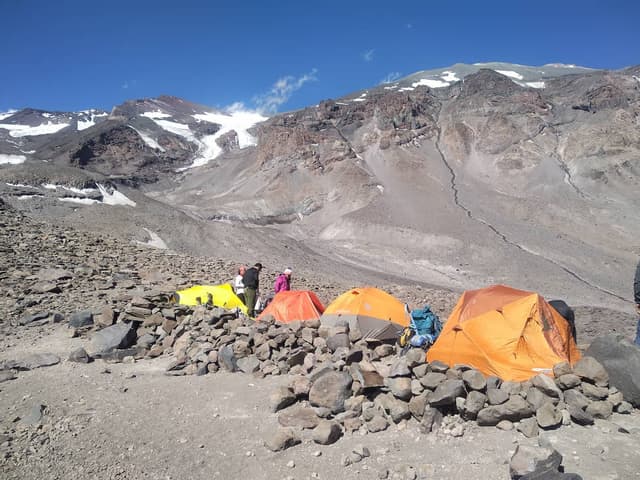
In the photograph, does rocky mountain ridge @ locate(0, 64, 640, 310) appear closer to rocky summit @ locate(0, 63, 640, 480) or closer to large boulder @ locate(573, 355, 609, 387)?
rocky summit @ locate(0, 63, 640, 480)

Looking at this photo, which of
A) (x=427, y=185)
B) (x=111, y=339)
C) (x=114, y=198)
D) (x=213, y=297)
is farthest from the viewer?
(x=427, y=185)

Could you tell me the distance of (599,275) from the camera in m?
39.9

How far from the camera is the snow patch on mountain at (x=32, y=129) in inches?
5827

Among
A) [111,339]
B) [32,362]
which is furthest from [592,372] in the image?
[32,362]

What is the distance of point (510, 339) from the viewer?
7.14 m

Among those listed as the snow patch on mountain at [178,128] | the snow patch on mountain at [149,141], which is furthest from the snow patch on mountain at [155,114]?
the snow patch on mountain at [149,141]

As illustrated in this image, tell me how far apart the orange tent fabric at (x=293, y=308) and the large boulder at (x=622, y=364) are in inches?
253

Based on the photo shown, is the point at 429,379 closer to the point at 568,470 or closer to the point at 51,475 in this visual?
the point at 568,470

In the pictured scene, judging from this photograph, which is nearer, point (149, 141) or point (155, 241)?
point (155, 241)

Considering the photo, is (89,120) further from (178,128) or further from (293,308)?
(293,308)

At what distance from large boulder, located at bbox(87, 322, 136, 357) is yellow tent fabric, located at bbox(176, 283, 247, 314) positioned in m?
2.25

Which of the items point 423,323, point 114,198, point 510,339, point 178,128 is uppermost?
point 178,128

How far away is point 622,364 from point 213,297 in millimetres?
9430

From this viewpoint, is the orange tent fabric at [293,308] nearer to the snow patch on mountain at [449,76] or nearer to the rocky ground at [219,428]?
the rocky ground at [219,428]
